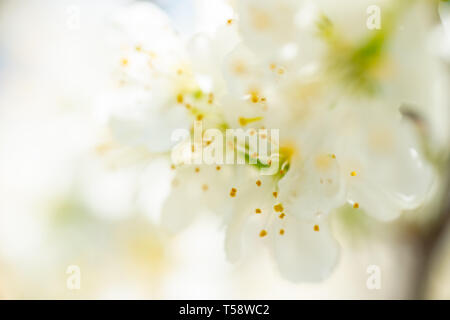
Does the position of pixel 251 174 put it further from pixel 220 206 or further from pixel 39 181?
pixel 39 181

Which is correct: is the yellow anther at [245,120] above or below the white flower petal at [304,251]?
above

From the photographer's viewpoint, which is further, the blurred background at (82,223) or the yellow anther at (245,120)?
the blurred background at (82,223)

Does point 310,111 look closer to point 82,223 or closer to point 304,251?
point 304,251

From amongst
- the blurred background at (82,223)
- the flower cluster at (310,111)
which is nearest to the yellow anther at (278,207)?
the flower cluster at (310,111)

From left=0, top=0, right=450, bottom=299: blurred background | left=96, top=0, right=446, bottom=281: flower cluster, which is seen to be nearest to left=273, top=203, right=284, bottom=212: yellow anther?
left=96, top=0, right=446, bottom=281: flower cluster

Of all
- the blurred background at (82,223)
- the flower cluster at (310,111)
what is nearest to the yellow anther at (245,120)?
the flower cluster at (310,111)

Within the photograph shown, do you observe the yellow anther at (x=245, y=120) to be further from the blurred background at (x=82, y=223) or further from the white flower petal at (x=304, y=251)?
the blurred background at (x=82, y=223)

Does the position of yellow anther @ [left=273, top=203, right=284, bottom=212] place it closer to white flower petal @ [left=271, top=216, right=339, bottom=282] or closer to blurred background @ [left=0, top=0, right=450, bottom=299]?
white flower petal @ [left=271, top=216, right=339, bottom=282]

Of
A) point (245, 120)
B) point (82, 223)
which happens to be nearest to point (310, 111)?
point (245, 120)
